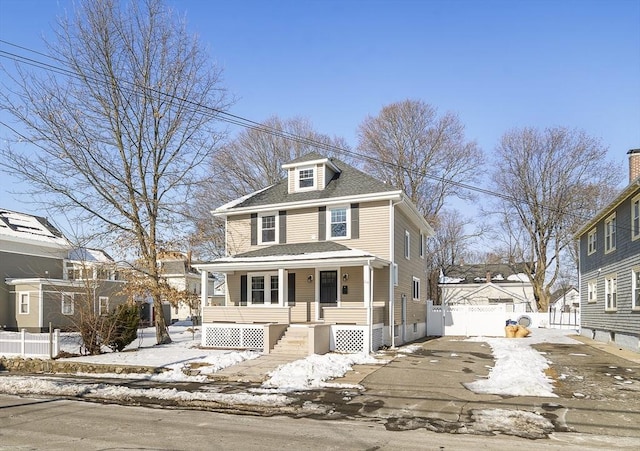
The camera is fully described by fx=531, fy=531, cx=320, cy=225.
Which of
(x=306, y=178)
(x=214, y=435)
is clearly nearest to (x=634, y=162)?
(x=306, y=178)

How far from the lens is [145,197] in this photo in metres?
21.3

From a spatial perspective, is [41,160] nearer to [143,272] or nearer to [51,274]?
[143,272]

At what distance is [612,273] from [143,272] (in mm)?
19456

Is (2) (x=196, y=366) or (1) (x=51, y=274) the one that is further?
(1) (x=51, y=274)

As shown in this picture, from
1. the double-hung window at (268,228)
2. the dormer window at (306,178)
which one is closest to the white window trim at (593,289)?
the dormer window at (306,178)

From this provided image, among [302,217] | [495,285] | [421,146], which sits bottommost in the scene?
[495,285]

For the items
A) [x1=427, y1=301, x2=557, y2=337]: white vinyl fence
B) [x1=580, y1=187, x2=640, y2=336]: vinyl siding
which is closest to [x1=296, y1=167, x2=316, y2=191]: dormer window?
[x1=427, y1=301, x2=557, y2=337]: white vinyl fence

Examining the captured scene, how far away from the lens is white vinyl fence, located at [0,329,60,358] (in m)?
17.6

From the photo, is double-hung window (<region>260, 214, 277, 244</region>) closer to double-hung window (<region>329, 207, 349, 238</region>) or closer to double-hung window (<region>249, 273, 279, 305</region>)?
double-hung window (<region>249, 273, 279, 305</region>)

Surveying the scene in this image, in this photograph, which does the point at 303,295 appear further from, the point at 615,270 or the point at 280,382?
the point at 615,270

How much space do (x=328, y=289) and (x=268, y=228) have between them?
4.20 m

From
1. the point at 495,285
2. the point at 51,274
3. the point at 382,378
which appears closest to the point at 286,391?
Result: the point at 382,378

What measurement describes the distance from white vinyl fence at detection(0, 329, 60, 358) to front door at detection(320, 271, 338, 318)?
31.6ft

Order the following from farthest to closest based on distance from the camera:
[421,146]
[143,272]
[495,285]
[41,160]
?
[495,285]
[421,146]
[143,272]
[41,160]
